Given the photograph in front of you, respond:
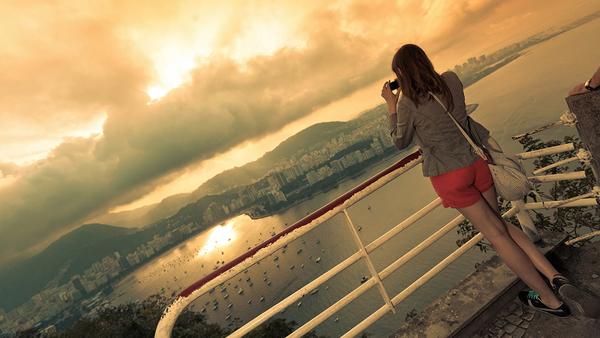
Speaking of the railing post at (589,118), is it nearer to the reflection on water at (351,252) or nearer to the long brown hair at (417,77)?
the long brown hair at (417,77)

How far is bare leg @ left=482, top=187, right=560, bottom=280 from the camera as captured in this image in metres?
1.54

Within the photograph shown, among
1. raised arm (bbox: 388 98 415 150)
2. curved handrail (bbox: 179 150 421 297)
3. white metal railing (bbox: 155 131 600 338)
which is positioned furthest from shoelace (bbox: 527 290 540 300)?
raised arm (bbox: 388 98 415 150)

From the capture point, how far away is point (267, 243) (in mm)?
1343

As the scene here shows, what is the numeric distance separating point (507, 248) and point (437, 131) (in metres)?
0.73

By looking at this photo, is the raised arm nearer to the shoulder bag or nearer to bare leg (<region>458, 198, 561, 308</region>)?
the shoulder bag

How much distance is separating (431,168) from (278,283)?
80.2m

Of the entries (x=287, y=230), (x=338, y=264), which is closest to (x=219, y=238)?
(x=287, y=230)

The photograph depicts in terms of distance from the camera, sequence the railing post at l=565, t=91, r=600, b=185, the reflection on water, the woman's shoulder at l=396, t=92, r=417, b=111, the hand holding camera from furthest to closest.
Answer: the reflection on water
the hand holding camera
the woman's shoulder at l=396, t=92, r=417, b=111
the railing post at l=565, t=91, r=600, b=185

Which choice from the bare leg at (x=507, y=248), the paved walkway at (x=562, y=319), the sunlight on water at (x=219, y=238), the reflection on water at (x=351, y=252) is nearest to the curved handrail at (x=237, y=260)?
the bare leg at (x=507, y=248)

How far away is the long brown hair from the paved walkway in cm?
121

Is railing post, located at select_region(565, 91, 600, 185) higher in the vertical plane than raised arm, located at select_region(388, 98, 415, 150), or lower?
lower

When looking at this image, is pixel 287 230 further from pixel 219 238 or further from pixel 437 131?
pixel 219 238

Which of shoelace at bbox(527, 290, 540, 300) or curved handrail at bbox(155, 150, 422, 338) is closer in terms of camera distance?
curved handrail at bbox(155, 150, 422, 338)

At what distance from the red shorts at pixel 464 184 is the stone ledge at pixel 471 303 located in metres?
0.65
